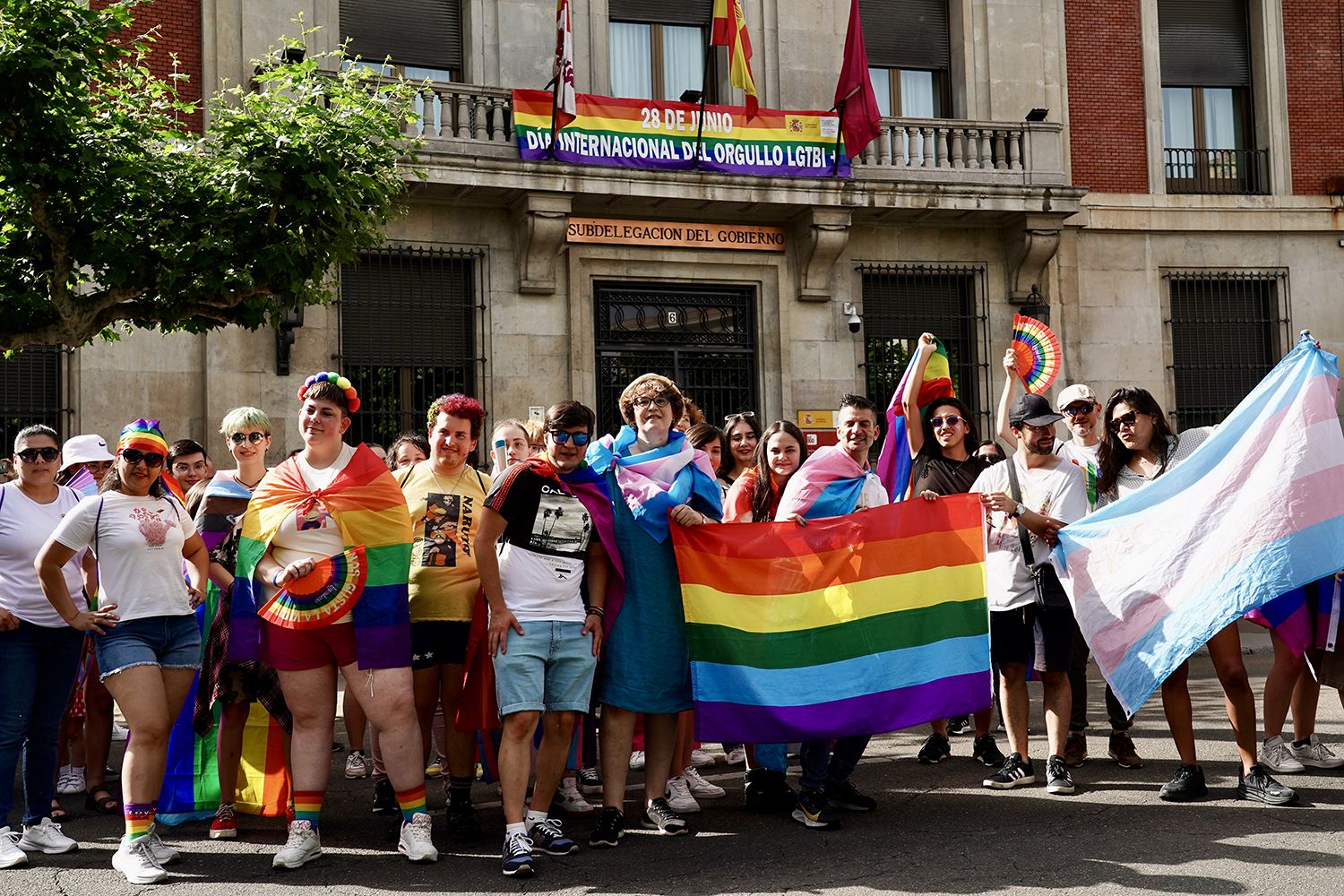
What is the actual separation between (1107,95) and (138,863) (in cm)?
1748

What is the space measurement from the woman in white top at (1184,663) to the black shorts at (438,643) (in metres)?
3.29

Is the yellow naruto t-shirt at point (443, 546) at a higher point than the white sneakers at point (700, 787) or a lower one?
higher

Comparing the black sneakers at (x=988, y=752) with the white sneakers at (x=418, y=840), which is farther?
the black sneakers at (x=988, y=752)

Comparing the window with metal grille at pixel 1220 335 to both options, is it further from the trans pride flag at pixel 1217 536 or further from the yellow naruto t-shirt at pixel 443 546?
the yellow naruto t-shirt at pixel 443 546

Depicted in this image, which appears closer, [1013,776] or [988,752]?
[1013,776]

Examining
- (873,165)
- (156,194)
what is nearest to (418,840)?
(156,194)

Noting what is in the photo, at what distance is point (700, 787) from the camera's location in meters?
6.98

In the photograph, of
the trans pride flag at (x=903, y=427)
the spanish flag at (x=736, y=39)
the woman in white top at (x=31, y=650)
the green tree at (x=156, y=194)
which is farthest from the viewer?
the spanish flag at (x=736, y=39)

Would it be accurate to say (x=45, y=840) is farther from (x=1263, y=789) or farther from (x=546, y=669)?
(x=1263, y=789)

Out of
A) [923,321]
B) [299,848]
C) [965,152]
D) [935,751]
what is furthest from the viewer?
[923,321]

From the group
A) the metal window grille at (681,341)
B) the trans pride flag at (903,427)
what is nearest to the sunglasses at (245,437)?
the trans pride flag at (903,427)

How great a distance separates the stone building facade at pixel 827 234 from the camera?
52.6 ft

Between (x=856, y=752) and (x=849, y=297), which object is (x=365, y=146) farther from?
(x=849, y=297)

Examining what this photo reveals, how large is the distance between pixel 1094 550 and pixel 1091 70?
1455 cm
